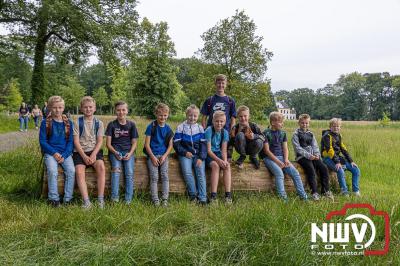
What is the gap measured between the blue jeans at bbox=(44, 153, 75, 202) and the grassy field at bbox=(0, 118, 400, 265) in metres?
0.25

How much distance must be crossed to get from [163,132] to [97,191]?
141 centimetres

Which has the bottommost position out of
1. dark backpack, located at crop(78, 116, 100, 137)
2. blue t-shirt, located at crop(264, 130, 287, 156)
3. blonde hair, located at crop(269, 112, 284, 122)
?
blue t-shirt, located at crop(264, 130, 287, 156)

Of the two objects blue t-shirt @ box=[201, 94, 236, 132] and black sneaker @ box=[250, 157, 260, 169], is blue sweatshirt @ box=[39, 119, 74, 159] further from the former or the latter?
black sneaker @ box=[250, 157, 260, 169]

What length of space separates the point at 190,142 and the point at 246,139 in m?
1.00

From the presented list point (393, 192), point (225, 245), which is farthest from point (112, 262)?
point (393, 192)

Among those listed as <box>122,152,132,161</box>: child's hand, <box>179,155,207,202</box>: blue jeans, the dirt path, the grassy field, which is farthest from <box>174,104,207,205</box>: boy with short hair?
the dirt path

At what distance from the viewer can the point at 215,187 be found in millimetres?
6016

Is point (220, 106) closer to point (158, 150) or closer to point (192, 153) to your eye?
point (192, 153)

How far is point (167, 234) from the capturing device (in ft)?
13.2

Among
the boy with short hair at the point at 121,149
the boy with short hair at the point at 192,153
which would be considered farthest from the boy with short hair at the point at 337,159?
the boy with short hair at the point at 121,149

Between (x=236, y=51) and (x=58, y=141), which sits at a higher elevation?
(x=236, y=51)

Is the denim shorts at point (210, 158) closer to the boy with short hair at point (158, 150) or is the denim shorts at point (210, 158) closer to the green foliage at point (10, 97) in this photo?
the boy with short hair at point (158, 150)

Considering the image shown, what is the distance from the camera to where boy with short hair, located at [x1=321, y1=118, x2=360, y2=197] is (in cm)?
677

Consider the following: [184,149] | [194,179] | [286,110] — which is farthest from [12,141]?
[286,110]
